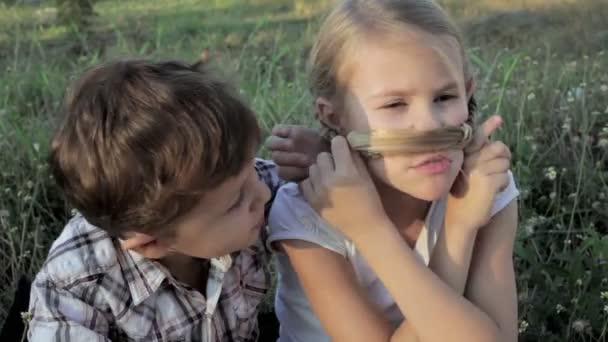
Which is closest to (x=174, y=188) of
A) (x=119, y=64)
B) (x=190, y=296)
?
(x=119, y=64)

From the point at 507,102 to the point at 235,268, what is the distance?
1718 mm

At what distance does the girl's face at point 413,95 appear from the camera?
156cm

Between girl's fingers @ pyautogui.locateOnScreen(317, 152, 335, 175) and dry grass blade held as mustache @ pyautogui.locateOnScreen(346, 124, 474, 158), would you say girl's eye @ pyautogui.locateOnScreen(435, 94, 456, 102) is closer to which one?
dry grass blade held as mustache @ pyautogui.locateOnScreen(346, 124, 474, 158)

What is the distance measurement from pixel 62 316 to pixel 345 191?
0.60 metres

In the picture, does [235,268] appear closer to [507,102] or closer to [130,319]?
[130,319]

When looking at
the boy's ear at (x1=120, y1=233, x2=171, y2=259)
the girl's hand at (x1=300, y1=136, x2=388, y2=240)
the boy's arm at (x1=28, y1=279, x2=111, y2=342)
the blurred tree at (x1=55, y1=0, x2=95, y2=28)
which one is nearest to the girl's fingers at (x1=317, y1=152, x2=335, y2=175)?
the girl's hand at (x1=300, y1=136, x2=388, y2=240)

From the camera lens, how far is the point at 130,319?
1633mm

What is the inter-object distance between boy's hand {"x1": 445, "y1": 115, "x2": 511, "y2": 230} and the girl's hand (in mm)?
175

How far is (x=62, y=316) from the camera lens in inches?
61.5

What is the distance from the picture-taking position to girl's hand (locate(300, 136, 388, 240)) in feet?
5.30

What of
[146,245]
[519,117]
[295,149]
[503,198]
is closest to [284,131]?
[295,149]

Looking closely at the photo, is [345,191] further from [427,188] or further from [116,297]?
[116,297]

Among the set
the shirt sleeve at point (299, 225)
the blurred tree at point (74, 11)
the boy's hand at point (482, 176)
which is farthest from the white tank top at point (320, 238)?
the blurred tree at point (74, 11)

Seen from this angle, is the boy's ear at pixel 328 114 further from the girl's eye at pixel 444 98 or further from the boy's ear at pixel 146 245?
the boy's ear at pixel 146 245
